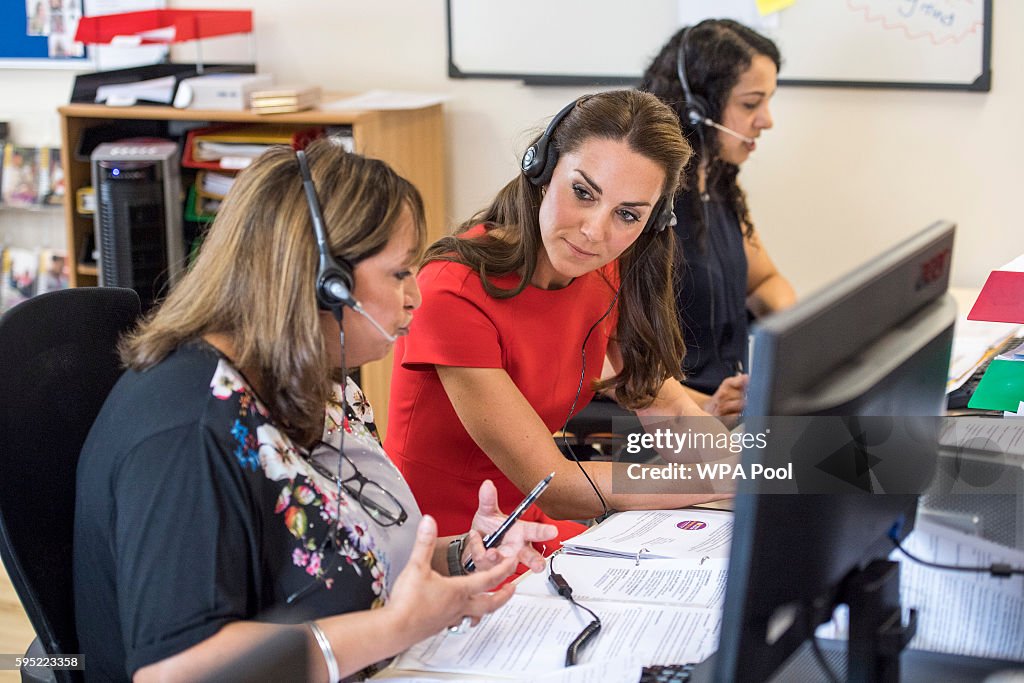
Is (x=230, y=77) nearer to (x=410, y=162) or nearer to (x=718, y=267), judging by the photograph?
(x=410, y=162)

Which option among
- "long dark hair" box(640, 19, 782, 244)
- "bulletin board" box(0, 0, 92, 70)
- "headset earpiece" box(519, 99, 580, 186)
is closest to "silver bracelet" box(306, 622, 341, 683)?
"headset earpiece" box(519, 99, 580, 186)

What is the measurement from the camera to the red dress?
1.55 metres

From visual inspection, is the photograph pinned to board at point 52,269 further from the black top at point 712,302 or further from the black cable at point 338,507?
the black cable at point 338,507

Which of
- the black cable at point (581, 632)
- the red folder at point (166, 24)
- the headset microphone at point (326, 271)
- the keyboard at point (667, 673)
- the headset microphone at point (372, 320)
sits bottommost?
the black cable at point (581, 632)

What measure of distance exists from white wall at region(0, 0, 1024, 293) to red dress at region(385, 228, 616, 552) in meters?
1.13

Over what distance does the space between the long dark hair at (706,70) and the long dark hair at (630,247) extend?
0.58 meters

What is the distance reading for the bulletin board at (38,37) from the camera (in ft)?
11.3

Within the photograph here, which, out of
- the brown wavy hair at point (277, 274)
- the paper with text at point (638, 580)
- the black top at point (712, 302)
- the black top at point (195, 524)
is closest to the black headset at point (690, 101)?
the black top at point (712, 302)

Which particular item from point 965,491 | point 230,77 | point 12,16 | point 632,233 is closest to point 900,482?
point 965,491

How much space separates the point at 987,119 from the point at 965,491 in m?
2.00

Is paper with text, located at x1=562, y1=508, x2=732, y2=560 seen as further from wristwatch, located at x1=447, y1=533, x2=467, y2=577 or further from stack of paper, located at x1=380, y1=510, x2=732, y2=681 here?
wristwatch, located at x1=447, y1=533, x2=467, y2=577

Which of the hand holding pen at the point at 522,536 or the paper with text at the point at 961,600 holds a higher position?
the paper with text at the point at 961,600

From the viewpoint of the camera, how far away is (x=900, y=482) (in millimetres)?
919

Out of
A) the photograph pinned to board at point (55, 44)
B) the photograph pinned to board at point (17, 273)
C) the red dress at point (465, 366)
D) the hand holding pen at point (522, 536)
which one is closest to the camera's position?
the hand holding pen at point (522, 536)
